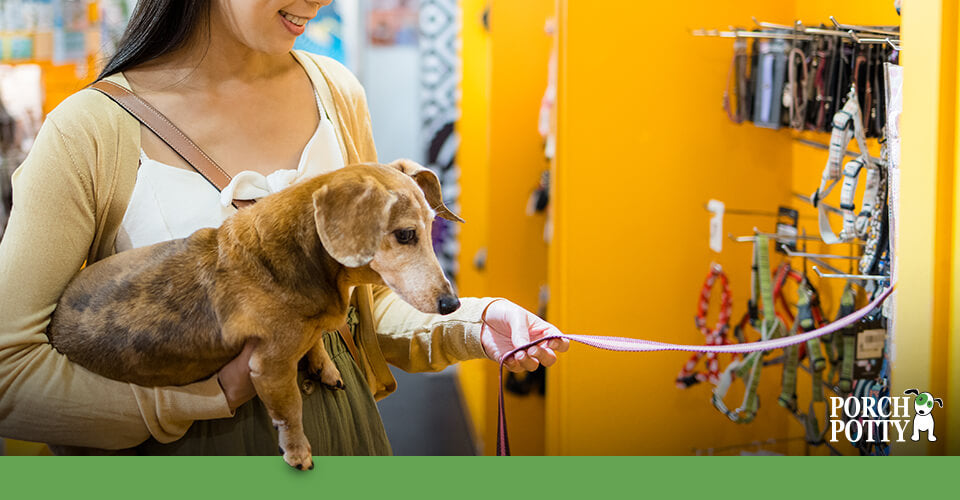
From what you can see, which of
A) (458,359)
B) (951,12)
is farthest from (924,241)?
(458,359)

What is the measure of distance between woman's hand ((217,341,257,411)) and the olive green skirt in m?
0.07

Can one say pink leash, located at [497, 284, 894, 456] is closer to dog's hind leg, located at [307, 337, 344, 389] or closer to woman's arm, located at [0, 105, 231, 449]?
dog's hind leg, located at [307, 337, 344, 389]

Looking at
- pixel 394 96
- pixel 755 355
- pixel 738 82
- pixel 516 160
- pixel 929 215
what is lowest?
pixel 755 355

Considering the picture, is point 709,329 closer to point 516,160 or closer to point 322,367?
point 516,160

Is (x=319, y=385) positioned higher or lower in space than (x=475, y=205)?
lower

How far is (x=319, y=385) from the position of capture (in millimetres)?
1163

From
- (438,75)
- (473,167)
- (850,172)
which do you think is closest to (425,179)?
(850,172)

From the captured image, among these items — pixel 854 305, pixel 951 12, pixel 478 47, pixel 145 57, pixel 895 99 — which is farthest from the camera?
pixel 478 47

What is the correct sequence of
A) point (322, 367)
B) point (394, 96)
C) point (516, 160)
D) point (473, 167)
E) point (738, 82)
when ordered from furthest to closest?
point (394, 96) < point (473, 167) < point (516, 160) < point (738, 82) < point (322, 367)

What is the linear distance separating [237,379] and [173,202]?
0.73 feet

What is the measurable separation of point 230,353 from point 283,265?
0.13 m

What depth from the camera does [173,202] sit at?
3.53ft

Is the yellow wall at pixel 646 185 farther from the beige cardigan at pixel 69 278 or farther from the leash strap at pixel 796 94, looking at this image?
the beige cardigan at pixel 69 278
